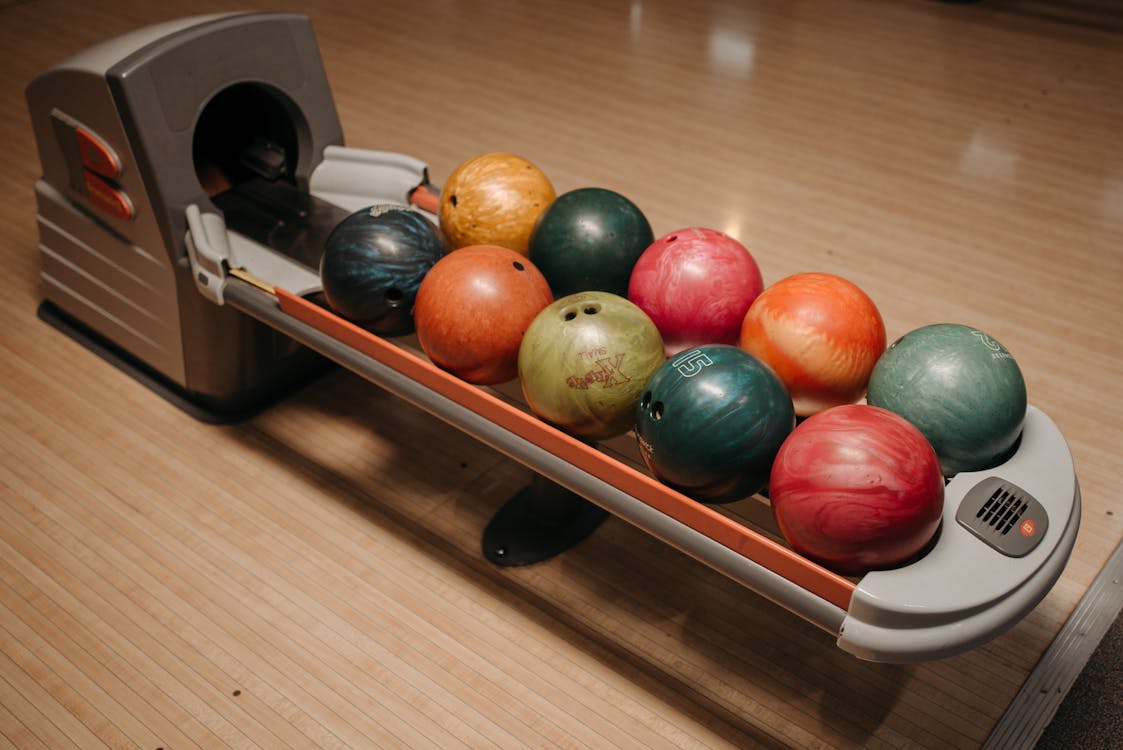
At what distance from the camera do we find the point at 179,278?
78.1 inches

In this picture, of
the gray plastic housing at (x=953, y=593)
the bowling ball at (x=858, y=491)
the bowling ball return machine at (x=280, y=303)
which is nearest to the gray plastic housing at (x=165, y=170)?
the bowling ball return machine at (x=280, y=303)

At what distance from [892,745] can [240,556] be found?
1.16 metres

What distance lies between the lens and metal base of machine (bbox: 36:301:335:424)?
2133mm

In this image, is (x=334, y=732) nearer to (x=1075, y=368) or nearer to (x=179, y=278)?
(x=179, y=278)

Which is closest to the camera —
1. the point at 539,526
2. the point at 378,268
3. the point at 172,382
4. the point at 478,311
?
the point at 478,311

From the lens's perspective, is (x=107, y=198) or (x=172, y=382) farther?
(x=172, y=382)

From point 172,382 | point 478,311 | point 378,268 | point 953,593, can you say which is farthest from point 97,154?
point 953,593

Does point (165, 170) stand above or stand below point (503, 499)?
above

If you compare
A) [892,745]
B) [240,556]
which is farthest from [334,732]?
[892,745]

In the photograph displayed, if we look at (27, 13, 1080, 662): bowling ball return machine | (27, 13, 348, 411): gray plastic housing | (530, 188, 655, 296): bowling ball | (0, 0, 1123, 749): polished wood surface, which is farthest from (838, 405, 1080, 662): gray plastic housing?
(27, 13, 348, 411): gray plastic housing

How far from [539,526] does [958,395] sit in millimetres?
805

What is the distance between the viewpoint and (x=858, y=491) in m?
1.25

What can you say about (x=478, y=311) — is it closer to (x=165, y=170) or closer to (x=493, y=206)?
(x=493, y=206)

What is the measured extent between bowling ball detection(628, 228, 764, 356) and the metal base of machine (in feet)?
3.03
